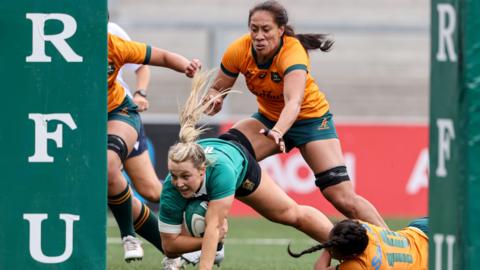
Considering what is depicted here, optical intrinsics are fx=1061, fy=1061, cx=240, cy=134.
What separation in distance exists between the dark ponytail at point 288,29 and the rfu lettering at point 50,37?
204cm

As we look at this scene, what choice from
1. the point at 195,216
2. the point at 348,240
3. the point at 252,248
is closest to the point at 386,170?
the point at 252,248

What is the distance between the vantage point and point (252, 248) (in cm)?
873

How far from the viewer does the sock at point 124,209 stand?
684 cm

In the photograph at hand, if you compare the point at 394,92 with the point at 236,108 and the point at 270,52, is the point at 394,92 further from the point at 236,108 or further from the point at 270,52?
the point at 270,52

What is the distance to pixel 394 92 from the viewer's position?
17172mm

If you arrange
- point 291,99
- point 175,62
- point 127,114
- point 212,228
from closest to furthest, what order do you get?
point 212,228, point 291,99, point 175,62, point 127,114

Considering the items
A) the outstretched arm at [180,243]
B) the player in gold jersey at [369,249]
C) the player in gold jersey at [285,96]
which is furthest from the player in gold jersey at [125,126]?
the player in gold jersey at [369,249]

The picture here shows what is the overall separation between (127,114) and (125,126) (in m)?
0.16

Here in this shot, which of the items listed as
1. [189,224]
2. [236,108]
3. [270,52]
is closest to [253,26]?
[270,52]

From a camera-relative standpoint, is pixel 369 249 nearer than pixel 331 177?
Yes

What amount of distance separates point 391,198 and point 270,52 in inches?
227

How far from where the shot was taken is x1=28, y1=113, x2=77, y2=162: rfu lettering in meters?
4.46

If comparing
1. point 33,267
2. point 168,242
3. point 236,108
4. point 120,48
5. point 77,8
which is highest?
point 77,8

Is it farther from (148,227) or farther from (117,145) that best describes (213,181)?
(148,227)
